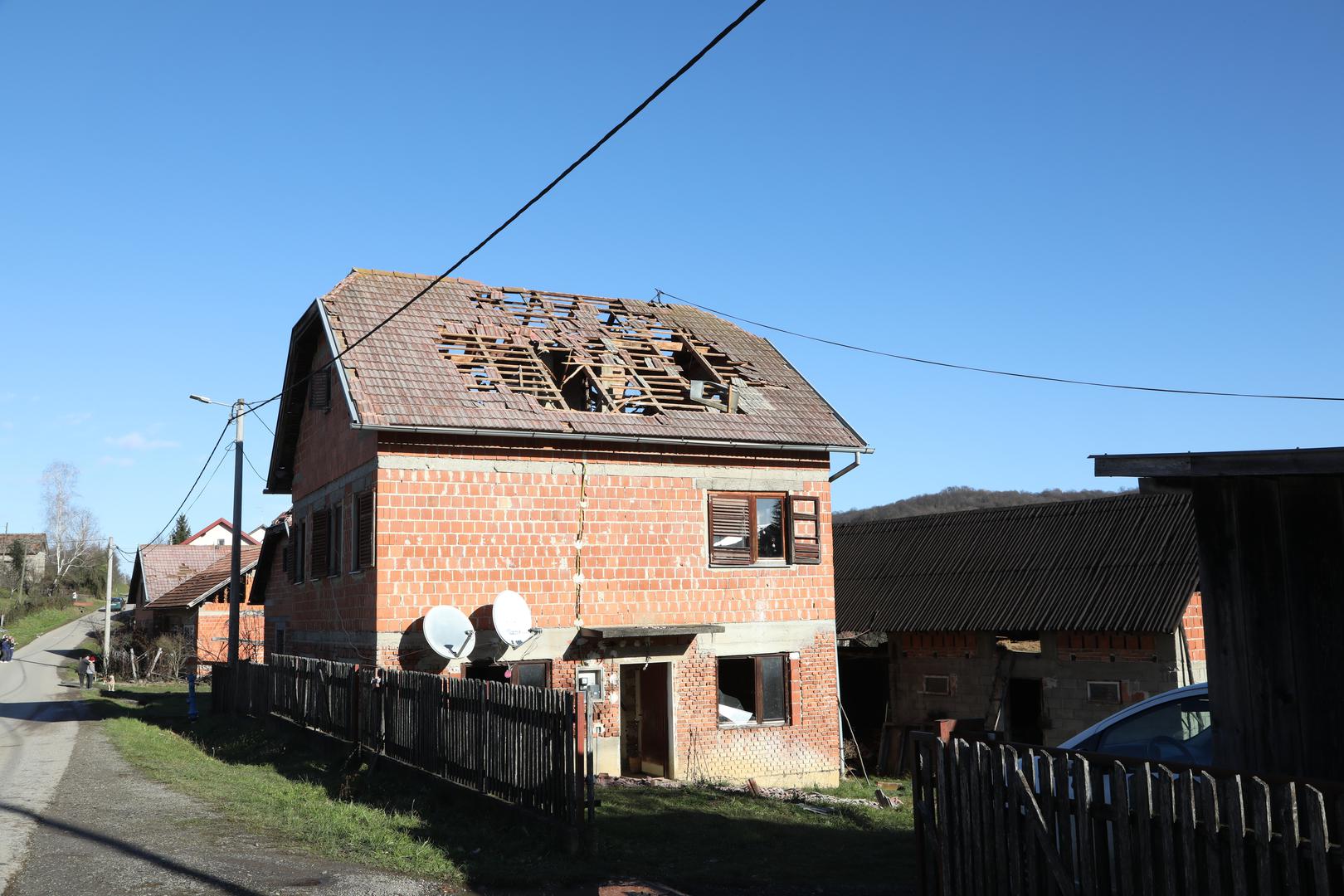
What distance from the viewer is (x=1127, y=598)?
68.3 feet

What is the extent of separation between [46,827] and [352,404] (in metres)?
7.45

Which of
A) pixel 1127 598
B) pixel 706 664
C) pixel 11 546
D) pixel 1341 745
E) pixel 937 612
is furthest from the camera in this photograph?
pixel 11 546

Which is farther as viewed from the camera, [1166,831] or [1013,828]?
[1013,828]

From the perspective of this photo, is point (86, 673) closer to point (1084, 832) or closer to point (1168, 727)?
point (1168, 727)

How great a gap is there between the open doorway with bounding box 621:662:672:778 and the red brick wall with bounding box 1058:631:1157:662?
27.1 ft

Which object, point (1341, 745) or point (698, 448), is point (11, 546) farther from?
point (1341, 745)

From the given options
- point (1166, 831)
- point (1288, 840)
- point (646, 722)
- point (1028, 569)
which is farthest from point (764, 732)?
point (1288, 840)

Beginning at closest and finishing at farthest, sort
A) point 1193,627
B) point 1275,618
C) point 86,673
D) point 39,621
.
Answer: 1. point 1275,618
2. point 1193,627
3. point 86,673
4. point 39,621

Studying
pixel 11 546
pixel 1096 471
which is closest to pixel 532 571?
pixel 1096 471

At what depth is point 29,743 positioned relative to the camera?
20.5 meters

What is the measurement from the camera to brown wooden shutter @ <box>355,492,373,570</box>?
17.5 metres

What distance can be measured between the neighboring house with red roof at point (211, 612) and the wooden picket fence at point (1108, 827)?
38495 mm

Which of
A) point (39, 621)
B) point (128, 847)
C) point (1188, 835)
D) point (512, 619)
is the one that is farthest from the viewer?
point (39, 621)

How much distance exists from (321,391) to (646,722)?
8712mm
